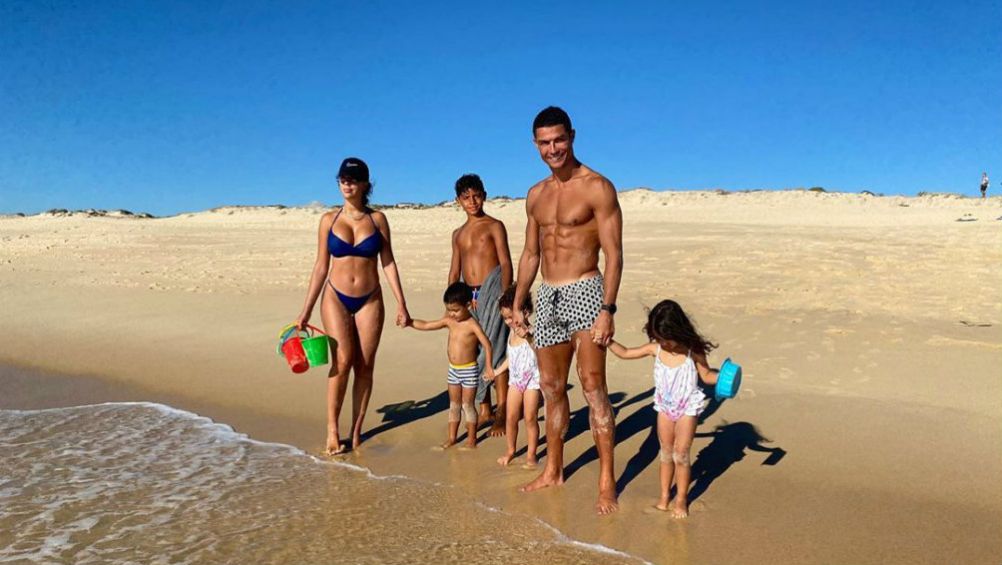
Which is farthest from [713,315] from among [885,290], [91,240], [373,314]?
[91,240]

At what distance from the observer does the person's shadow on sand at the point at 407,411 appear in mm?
6070

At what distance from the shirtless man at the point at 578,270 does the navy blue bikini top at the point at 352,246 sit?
4.72 feet

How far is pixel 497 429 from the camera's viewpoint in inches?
227

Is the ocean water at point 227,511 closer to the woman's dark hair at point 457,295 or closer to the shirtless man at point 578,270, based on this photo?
the shirtless man at point 578,270

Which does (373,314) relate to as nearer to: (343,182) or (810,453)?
A: (343,182)

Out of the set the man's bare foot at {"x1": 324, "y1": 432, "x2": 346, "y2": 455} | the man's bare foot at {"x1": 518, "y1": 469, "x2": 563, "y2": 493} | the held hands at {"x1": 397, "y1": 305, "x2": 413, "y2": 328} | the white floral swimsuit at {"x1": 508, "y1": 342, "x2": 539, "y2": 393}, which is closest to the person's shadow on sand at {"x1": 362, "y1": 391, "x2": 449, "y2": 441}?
the man's bare foot at {"x1": 324, "y1": 432, "x2": 346, "y2": 455}

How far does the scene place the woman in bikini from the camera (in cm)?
531

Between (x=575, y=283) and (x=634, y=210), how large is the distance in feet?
96.8

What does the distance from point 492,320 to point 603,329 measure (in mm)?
1875

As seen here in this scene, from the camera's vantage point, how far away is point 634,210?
33.0 m

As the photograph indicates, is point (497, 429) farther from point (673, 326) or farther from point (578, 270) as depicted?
point (673, 326)

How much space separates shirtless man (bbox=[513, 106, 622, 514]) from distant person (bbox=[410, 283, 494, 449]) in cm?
115

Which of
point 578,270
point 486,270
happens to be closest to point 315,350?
point 486,270

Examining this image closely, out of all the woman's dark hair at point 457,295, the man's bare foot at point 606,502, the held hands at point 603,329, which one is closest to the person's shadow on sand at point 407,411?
the woman's dark hair at point 457,295
